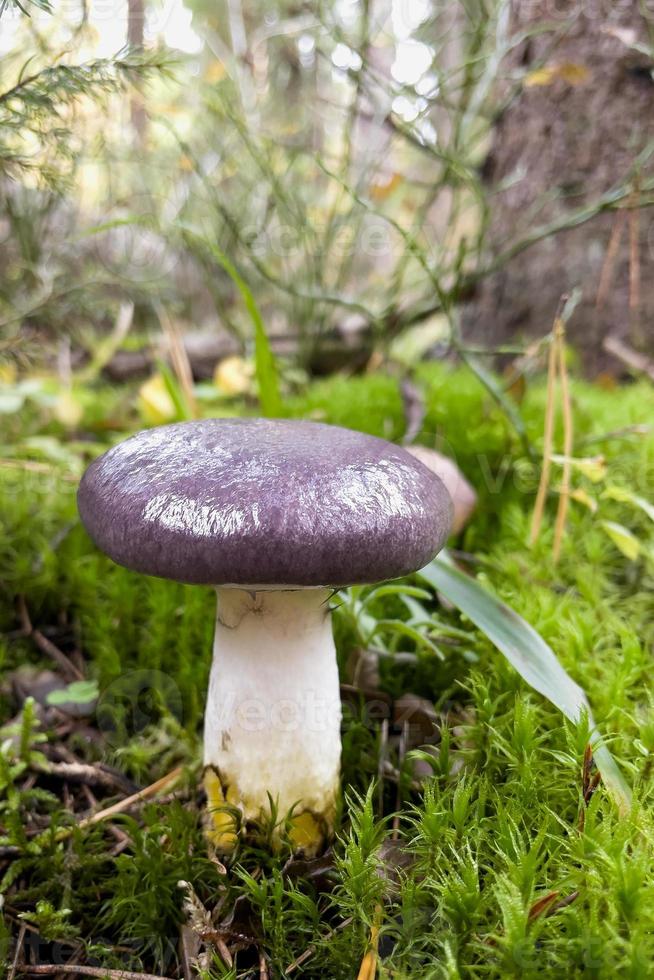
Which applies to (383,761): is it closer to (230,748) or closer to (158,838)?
(230,748)

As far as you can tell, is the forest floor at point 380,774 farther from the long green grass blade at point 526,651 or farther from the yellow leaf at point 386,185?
the yellow leaf at point 386,185

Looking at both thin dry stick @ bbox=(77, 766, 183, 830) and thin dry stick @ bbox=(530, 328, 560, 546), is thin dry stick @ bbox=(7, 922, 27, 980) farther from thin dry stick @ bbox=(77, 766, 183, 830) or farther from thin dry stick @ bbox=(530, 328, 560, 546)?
thin dry stick @ bbox=(530, 328, 560, 546)

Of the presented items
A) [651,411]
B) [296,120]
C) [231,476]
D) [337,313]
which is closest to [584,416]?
[651,411]

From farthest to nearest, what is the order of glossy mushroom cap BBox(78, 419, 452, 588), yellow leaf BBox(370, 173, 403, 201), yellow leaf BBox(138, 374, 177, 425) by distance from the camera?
yellow leaf BBox(370, 173, 403, 201)
yellow leaf BBox(138, 374, 177, 425)
glossy mushroom cap BBox(78, 419, 452, 588)

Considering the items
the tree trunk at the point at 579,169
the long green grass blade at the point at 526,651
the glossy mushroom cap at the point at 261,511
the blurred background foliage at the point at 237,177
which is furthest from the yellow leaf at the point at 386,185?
the glossy mushroom cap at the point at 261,511

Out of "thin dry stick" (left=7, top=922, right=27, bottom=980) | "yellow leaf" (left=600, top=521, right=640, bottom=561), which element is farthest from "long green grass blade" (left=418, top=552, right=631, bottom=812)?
"thin dry stick" (left=7, top=922, right=27, bottom=980)

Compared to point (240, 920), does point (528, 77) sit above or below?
above

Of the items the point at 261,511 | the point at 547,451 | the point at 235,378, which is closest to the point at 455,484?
the point at 547,451
